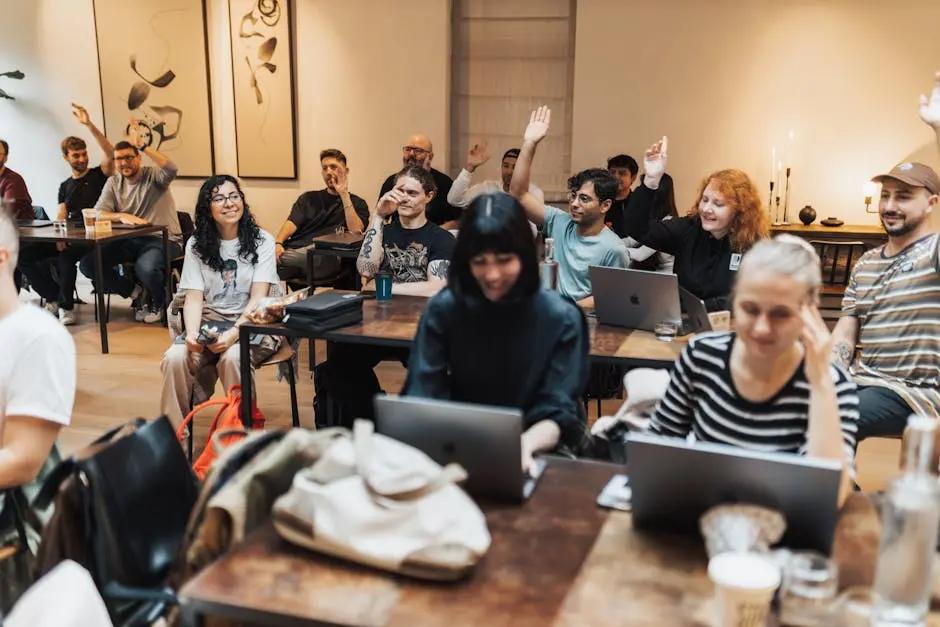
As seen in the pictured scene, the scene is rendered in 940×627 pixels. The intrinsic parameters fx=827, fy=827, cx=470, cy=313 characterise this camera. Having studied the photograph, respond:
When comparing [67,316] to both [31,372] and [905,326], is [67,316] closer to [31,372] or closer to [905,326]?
[31,372]

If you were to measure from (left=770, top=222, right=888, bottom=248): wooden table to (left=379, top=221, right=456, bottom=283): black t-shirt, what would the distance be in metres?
2.78

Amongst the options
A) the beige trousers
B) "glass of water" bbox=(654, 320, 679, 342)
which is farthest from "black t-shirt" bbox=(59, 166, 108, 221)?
"glass of water" bbox=(654, 320, 679, 342)

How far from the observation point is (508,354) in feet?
6.59

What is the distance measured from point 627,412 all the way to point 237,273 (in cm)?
198

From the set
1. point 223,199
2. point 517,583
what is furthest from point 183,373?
point 517,583

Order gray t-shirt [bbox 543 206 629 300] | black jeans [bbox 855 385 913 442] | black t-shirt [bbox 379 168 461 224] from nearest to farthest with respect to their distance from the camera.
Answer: black jeans [bbox 855 385 913 442], gray t-shirt [bbox 543 206 629 300], black t-shirt [bbox 379 168 461 224]

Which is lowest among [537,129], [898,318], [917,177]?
[898,318]

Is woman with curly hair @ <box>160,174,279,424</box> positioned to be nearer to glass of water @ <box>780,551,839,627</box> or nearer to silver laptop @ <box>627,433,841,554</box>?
silver laptop @ <box>627,433,841,554</box>

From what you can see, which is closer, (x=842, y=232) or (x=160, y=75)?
(x=842, y=232)

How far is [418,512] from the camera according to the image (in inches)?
51.4

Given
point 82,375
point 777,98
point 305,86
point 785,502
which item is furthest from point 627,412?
point 305,86

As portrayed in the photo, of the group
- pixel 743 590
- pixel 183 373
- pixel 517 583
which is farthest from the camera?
pixel 183 373

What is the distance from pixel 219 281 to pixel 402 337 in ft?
3.70

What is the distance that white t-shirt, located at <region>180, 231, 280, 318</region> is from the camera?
141 inches
